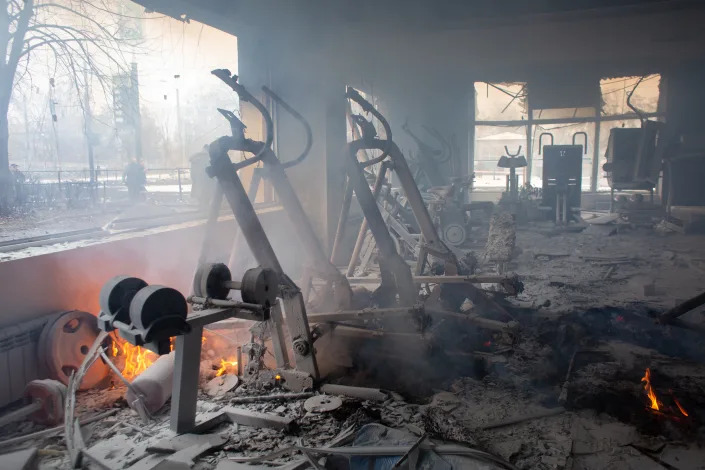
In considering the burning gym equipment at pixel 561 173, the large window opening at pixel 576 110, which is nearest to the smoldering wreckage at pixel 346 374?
the burning gym equipment at pixel 561 173

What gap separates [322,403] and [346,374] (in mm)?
756

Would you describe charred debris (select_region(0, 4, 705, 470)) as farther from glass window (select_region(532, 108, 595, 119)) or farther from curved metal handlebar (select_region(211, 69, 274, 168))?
glass window (select_region(532, 108, 595, 119))

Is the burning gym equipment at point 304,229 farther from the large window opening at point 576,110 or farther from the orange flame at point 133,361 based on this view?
the large window opening at point 576,110

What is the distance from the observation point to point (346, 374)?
501 cm

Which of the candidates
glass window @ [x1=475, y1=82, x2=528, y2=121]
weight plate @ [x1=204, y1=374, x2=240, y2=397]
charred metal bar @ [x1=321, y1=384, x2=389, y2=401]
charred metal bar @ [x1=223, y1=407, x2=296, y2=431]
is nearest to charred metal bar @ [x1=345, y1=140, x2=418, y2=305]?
charred metal bar @ [x1=321, y1=384, x2=389, y2=401]

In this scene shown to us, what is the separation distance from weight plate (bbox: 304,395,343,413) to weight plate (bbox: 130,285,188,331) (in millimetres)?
1667

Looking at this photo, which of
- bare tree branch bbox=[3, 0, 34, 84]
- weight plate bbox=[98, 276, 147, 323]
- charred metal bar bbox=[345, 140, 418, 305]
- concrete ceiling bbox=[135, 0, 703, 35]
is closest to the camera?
weight plate bbox=[98, 276, 147, 323]

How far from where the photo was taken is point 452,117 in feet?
68.3

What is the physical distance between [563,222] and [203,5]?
12.7 meters

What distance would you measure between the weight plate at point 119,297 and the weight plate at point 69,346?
5.62ft

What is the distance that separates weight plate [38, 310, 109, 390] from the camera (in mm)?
4523

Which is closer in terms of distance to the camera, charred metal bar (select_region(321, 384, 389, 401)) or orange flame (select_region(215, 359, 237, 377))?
charred metal bar (select_region(321, 384, 389, 401))

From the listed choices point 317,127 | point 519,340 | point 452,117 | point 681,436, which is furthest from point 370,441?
point 452,117

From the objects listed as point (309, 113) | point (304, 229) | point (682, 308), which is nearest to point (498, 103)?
point (309, 113)
